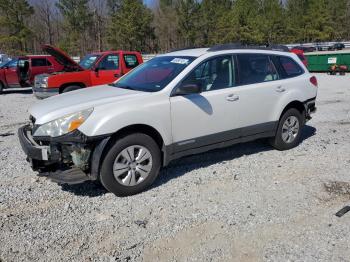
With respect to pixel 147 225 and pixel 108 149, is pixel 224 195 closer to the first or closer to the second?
pixel 147 225

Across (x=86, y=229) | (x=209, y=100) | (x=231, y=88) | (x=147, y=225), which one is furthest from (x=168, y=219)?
(x=231, y=88)

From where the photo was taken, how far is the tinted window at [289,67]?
6254 mm

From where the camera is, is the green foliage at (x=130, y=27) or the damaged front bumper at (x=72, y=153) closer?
the damaged front bumper at (x=72, y=153)

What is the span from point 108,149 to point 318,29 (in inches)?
2368

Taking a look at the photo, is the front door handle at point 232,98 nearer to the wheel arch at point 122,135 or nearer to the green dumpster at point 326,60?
the wheel arch at point 122,135

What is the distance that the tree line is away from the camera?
2106 inches

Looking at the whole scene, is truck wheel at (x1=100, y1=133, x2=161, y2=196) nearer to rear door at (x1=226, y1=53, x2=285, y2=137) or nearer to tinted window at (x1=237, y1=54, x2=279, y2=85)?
rear door at (x1=226, y1=53, x2=285, y2=137)

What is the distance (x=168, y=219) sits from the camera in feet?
13.5

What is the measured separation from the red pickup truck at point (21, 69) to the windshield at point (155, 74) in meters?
11.0

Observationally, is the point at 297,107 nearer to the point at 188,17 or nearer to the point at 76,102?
the point at 76,102

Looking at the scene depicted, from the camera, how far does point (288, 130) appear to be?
638 cm

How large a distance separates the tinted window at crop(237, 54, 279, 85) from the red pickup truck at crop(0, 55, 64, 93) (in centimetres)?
1170

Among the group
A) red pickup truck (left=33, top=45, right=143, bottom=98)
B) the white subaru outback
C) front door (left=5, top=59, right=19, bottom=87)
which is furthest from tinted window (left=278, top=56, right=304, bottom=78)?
front door (left=5, top=59, right=19, bottom=87)

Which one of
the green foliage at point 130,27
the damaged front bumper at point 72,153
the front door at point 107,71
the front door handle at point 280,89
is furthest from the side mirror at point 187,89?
the green foliage at point 130,27
